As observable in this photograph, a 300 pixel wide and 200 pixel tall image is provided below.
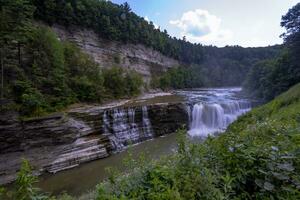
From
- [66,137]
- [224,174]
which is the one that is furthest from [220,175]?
[66,137]

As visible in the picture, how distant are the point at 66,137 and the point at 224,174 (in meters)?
12.1

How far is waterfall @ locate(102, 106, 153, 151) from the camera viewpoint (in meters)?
15.9

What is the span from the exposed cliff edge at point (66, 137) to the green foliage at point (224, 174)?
34.0 ft

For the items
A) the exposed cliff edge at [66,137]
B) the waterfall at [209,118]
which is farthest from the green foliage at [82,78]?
the waterfall at [209,118]

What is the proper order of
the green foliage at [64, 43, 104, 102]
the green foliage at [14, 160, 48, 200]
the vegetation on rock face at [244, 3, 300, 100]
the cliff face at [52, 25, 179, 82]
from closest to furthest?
1. the green foliage at [14, 160, 48, 200]
2. the green foliage at [64, 43, 104, 102]
3. the vegetation on rock face at [244, 3, 300, 100]
4. the cliff face at [52, 25, 179, 82]

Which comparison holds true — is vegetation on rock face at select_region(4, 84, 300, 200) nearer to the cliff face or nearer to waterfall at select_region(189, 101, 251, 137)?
waterfall at select_region(189, 101, 251, 137)

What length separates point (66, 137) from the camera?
13.0 meters

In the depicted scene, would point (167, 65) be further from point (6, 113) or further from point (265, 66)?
point (6, 113)

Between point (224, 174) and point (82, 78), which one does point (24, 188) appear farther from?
point (82, 78)

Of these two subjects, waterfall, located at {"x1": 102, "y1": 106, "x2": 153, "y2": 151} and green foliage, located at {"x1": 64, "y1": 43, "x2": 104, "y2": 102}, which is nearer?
waterfall, located at {"x1": 102, "y1": 106, "x2": 153, "y2": 151}

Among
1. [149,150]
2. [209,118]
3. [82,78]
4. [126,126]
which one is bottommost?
[149,150]

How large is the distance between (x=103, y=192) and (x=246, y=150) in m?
1.55

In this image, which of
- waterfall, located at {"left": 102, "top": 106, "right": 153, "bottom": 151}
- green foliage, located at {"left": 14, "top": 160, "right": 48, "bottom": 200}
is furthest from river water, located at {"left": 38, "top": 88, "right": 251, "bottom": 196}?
green foliage, located at {"left": 14, "top": 160, "right": 48, "bottom": 200}

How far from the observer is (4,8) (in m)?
13.6
